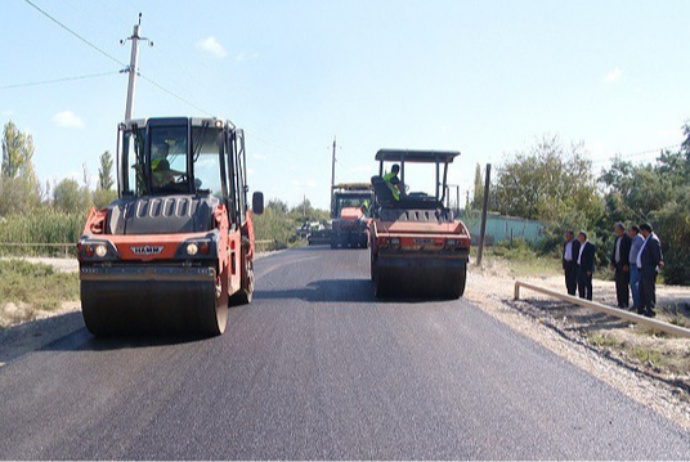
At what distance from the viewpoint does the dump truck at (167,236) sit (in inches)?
283

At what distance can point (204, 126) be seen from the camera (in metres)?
8.76

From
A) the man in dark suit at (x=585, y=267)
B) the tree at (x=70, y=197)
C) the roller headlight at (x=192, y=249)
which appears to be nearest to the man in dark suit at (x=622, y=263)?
the man in dark suit at (x=585, y=267)

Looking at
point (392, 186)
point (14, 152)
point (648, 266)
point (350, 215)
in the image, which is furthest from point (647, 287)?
point (14, 152)

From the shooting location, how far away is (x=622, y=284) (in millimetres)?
11281

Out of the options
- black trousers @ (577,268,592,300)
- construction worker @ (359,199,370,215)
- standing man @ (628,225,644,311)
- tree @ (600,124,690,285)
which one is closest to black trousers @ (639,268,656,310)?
standing man @ (628,225,644,311)

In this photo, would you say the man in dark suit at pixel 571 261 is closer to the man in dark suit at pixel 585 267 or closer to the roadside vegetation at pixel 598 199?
the man in dark suit at pixel 585 267

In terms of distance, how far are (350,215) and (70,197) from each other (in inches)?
765

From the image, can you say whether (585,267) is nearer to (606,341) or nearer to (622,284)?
(622,284)

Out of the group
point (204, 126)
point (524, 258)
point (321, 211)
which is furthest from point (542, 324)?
point (321, 211)

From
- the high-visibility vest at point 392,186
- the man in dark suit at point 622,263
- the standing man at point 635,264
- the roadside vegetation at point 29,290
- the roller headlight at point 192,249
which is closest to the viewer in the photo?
the roller headlight at point 192,249

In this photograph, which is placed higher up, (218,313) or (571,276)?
(571,276)

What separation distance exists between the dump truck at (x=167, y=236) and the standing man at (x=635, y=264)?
260 inches

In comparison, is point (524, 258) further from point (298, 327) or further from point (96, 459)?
point (96, 459)

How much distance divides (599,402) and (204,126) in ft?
19.8
